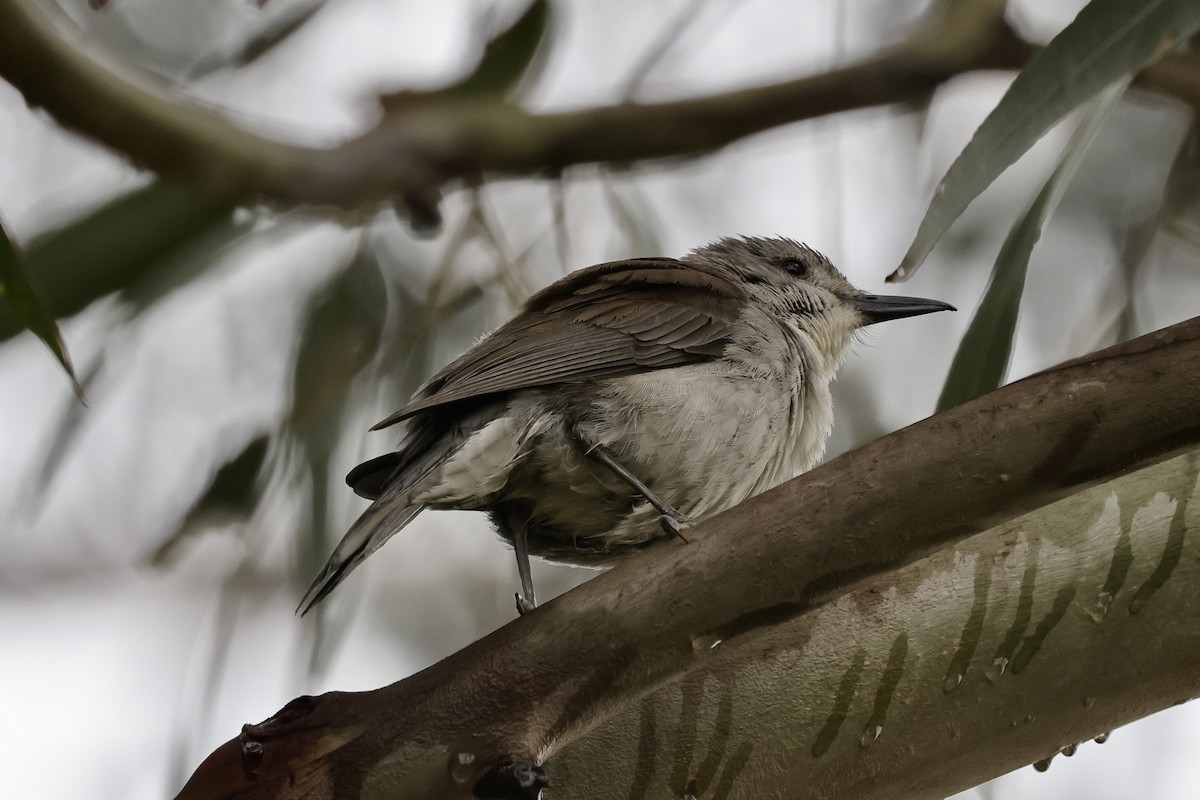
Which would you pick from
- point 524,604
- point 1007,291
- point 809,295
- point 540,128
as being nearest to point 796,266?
point 809,295

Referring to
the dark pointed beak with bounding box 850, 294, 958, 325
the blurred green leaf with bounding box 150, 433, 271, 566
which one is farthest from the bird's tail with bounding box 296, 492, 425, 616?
the dark pointed beak with bounding box 850, 294, 958, 325

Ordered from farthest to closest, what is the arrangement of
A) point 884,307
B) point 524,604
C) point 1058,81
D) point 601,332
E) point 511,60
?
point 511,60
point 884,307
point 601,332
point 524,604
point 1058,81

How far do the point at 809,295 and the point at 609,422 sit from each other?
104cm

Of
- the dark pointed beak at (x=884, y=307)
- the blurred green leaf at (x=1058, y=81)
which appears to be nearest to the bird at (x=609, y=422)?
the dark pointed beak at (x=884, y=307)

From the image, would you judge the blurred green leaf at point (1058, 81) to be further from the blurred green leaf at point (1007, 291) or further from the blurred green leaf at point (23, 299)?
the blurred green leaf at point (23, 299)

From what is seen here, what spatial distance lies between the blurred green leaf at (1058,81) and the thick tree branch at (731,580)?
1.35 feet

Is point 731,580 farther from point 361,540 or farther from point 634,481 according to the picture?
point 634,481

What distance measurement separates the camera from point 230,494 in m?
3.19

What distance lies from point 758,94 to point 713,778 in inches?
82.2

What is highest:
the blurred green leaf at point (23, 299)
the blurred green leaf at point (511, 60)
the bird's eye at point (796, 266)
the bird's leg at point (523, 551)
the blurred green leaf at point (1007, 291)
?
the blurred green leaf at point (511, 60)

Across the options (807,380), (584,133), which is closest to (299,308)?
(584,133)

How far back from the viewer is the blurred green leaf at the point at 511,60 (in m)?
3.44

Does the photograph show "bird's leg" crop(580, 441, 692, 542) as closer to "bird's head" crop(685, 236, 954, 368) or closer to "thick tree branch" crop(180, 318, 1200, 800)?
"thick tree branch" crop(180, 318, 1200, 800)

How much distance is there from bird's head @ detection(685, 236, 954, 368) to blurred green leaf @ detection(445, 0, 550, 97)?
702 millimetres
